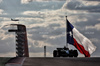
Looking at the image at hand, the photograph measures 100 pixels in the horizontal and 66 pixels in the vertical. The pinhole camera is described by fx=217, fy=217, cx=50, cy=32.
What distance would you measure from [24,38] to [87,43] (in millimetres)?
A: 130348

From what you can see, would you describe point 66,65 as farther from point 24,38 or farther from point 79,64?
point 24,38

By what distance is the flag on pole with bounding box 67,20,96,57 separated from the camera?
22.0 m

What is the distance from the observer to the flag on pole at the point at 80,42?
21984 millimetres

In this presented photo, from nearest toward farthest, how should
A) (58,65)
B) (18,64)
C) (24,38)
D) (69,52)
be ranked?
1. (18,64)
2. (58,65)
3. (69,52)
4. (24,38)

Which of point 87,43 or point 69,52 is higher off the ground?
point 87,43

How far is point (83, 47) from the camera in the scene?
2250cm

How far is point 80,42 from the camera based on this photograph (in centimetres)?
2316

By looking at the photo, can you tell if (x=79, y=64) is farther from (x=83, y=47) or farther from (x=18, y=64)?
(x=83, y=47)

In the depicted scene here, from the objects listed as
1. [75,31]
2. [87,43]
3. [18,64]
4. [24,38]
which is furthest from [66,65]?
[24,38]

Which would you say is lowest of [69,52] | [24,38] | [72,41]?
[24,38]

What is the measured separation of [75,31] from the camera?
80.2ft

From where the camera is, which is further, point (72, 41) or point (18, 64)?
point (72, 41)

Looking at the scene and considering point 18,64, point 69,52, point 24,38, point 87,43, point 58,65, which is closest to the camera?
point 18,64

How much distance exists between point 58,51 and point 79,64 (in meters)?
17.8
